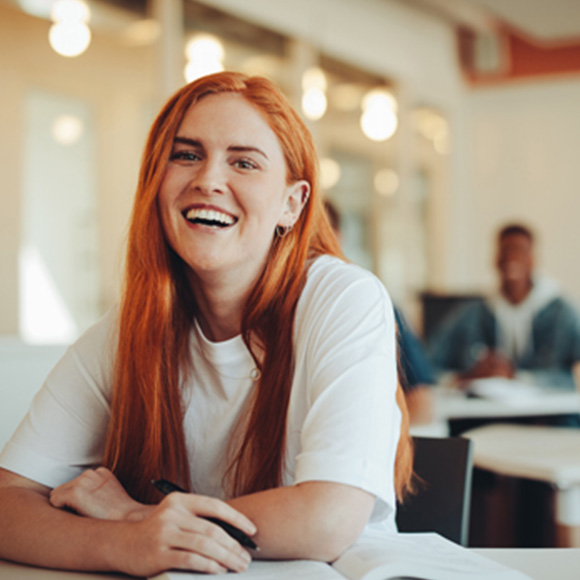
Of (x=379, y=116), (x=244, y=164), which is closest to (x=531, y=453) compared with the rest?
(x=244, y=164)

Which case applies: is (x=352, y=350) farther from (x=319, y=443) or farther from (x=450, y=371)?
(x=450, y=371)

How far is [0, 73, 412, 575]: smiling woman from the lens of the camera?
1.27 metres

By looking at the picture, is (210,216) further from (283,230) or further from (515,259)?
(515,259)

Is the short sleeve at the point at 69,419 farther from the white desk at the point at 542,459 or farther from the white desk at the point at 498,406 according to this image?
the white desk at the point at 498,406

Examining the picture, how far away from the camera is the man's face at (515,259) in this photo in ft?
14.6

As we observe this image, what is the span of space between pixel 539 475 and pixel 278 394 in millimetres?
1017

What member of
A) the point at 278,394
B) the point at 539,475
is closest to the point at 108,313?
the point at 278,394

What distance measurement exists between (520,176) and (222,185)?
7.34 m

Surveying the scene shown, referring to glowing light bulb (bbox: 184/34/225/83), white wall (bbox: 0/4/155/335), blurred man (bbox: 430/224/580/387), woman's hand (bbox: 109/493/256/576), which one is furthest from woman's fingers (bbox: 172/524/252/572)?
glowing light bulb (bbox: 184/34/225/83)

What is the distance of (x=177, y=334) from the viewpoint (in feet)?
4.96

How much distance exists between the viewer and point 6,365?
2127 mm

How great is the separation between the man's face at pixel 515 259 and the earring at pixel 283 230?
315 centimetres

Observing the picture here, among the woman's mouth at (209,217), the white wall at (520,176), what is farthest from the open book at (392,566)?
the white wall at (520,176)

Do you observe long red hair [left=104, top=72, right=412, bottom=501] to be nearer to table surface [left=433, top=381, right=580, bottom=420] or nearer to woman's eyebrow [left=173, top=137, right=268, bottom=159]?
woman's eyebrow [left=173, top=137, right=268, bottom=159]
